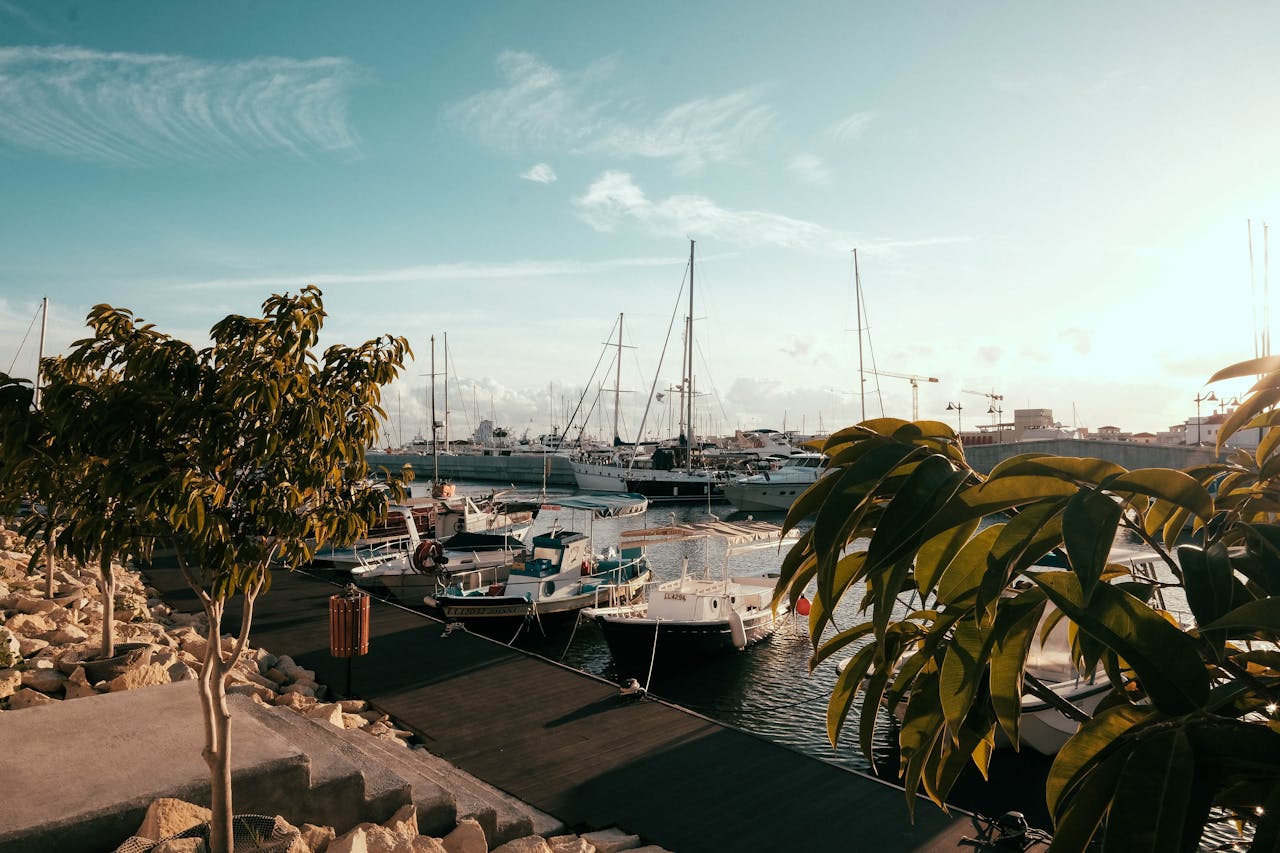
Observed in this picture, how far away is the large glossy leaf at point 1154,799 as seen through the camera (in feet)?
4.74

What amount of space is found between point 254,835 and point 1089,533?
674 centimetres

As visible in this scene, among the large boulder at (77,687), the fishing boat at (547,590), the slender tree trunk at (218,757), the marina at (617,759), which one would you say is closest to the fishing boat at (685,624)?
the fishing boat at (547,590)

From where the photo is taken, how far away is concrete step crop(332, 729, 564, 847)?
8242mm

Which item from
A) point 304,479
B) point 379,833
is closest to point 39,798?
point 379,833

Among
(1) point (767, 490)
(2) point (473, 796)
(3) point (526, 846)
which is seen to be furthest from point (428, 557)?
(1) point (767, 490)

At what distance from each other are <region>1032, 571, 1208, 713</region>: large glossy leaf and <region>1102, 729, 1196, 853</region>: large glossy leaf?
109 mm

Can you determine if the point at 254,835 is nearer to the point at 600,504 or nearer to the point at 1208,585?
the point at 1208,585

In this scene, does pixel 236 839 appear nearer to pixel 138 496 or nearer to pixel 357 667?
pixel 138 496

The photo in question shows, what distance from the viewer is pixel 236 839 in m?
6.20

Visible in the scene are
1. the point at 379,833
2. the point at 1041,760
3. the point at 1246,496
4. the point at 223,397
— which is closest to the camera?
the point at 1246,496

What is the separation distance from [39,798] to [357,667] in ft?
29.9

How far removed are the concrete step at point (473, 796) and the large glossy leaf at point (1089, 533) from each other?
7921 mm

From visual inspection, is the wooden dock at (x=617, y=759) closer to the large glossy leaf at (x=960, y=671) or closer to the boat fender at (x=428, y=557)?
the large glossy leaf at (x=960, y=671)

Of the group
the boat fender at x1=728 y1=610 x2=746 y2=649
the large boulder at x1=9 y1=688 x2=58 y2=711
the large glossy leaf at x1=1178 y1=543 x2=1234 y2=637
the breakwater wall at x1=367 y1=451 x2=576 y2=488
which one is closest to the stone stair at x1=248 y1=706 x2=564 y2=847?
the large boulder at x1=9 y1=688 x2=58 y2=711
